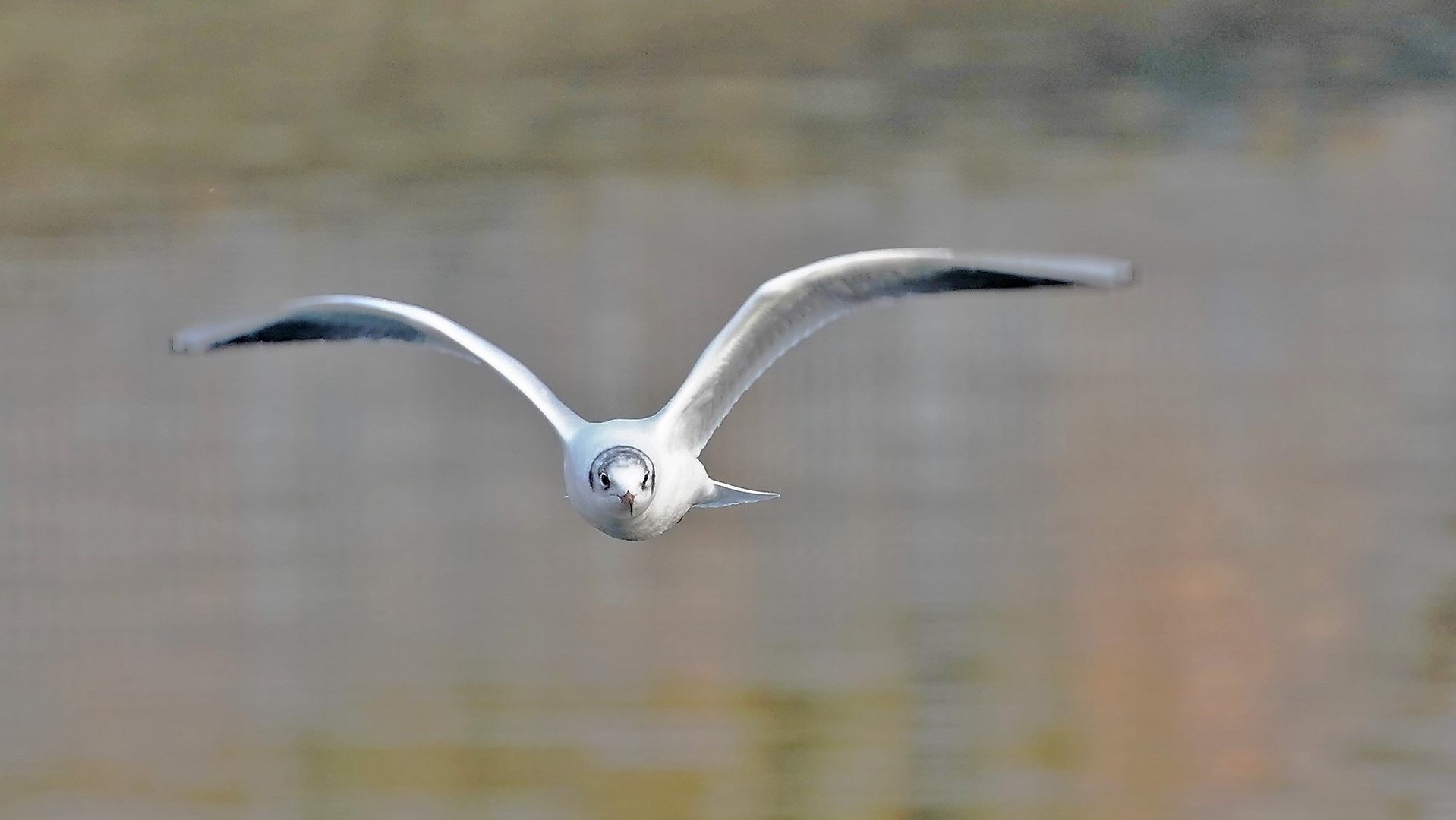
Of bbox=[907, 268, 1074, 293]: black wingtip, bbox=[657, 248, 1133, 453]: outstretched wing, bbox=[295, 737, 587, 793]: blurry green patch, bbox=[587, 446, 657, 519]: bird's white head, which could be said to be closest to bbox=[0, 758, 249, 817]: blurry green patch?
bbox=[295, 737, 587, 793]: blurry green patch

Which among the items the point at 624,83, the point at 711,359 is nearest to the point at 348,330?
the point at 711,359

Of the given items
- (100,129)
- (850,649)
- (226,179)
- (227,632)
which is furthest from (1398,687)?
(100,129)

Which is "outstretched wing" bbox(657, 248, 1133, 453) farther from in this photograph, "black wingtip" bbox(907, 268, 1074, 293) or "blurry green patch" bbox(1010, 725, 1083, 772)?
"blurry green patch" bbox(1010, 725, 1083, 772)

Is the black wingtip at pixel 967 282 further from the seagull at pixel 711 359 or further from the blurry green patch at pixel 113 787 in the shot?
the blurry green patch at pixel 113 787

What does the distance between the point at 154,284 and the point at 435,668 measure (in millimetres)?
2404

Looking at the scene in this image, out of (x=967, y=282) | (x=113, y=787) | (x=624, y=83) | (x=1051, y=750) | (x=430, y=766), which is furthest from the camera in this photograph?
(x=624, y=83)

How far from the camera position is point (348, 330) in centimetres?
434

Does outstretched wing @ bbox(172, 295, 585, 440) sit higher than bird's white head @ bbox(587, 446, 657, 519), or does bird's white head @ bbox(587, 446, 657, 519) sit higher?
outstretched wing @ bbox(172, 295, 585, 440)

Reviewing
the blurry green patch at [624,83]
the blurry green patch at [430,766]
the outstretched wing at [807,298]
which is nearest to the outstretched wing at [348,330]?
the outstretched wing at [807,298]

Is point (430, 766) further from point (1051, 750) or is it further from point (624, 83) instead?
point (624, 83)

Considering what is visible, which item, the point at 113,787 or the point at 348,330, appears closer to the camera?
the point at 348,330

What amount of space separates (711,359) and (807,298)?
0.28 m

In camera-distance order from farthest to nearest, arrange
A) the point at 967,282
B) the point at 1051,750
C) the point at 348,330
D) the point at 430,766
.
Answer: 1. the point at 430,766
2. the point at 1051,750
3. the point at 348,330
4. the point at 967,282

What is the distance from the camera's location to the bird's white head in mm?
3406
